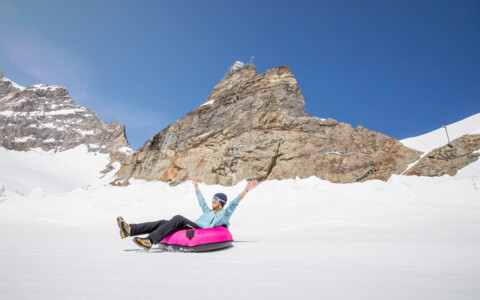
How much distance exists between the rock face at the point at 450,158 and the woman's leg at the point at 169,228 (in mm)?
13765

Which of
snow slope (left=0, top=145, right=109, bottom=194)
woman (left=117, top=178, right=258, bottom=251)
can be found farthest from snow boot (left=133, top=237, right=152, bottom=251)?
snow slope (left=0, top=145, right=109, bottom=194)

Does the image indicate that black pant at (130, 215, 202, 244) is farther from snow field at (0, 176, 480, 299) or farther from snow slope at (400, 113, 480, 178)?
snow slope at (400, 113, 480, 178)

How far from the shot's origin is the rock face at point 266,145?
48.3ft

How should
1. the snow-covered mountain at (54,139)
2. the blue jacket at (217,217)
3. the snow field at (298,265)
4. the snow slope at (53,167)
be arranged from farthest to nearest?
the snow-covered mountain at (54,139), the snow slope at (53,167), the blue jacket at (217,217), the snow field at (298,265)

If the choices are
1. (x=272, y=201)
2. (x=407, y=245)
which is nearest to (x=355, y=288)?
(x=407, y=245)

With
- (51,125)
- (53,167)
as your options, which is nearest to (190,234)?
(53,167)

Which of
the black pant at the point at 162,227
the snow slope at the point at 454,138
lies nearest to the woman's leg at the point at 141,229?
the black pant at the point at 162,227

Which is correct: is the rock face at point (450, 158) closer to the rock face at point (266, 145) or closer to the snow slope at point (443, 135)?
the rock face at point (266, 145)

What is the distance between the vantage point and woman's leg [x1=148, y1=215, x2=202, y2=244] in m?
3.80

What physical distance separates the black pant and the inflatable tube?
0.30 ft

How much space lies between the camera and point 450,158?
13.3 metres

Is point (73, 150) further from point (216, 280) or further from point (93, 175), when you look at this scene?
point (216, 280)

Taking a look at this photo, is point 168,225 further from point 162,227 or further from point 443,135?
point 443,135

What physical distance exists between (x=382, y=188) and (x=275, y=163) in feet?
23.3
